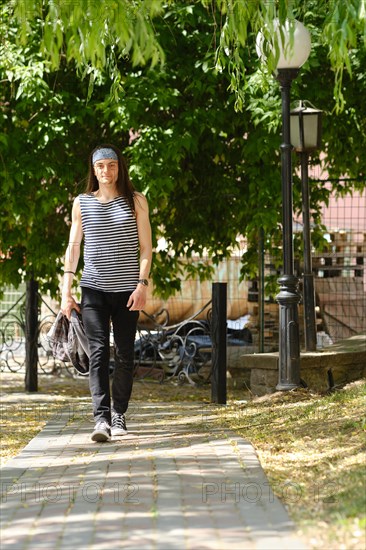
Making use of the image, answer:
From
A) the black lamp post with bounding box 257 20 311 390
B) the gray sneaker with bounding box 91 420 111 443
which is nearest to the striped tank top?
the gray sneaker with bounding box 91 420 111 443

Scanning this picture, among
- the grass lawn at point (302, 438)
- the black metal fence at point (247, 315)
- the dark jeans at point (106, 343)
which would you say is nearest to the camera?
the grass lawn at point (302, 438)

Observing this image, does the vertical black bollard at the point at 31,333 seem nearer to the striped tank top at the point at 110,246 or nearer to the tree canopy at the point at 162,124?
the tree canopy at the point at 162,124

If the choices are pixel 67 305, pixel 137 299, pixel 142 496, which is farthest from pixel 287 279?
pixel 142 496

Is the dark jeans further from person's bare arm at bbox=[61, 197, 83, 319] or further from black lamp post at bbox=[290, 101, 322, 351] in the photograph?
black lamp post at bbox=[290, 101, 322, 351]

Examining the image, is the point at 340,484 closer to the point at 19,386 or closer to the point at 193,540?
the point at 193,540

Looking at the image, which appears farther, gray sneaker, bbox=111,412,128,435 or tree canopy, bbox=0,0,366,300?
tree canopy, bbox=0,0,366,300

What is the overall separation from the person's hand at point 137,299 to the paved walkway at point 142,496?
37.8 inches

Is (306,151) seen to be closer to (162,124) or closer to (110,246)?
(162,124)

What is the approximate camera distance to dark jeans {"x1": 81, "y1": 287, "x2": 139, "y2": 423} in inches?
294

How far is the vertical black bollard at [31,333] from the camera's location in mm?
11992

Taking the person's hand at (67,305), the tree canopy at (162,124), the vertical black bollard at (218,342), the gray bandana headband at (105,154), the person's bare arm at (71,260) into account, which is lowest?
the vertical black bollard at (218,342)

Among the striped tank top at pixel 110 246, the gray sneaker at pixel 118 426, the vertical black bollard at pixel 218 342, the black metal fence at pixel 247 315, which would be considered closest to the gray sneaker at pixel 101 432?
the gray sneaker at pixel 118 426

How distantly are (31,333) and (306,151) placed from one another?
12.2 ft

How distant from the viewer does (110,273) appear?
7.58 metres
